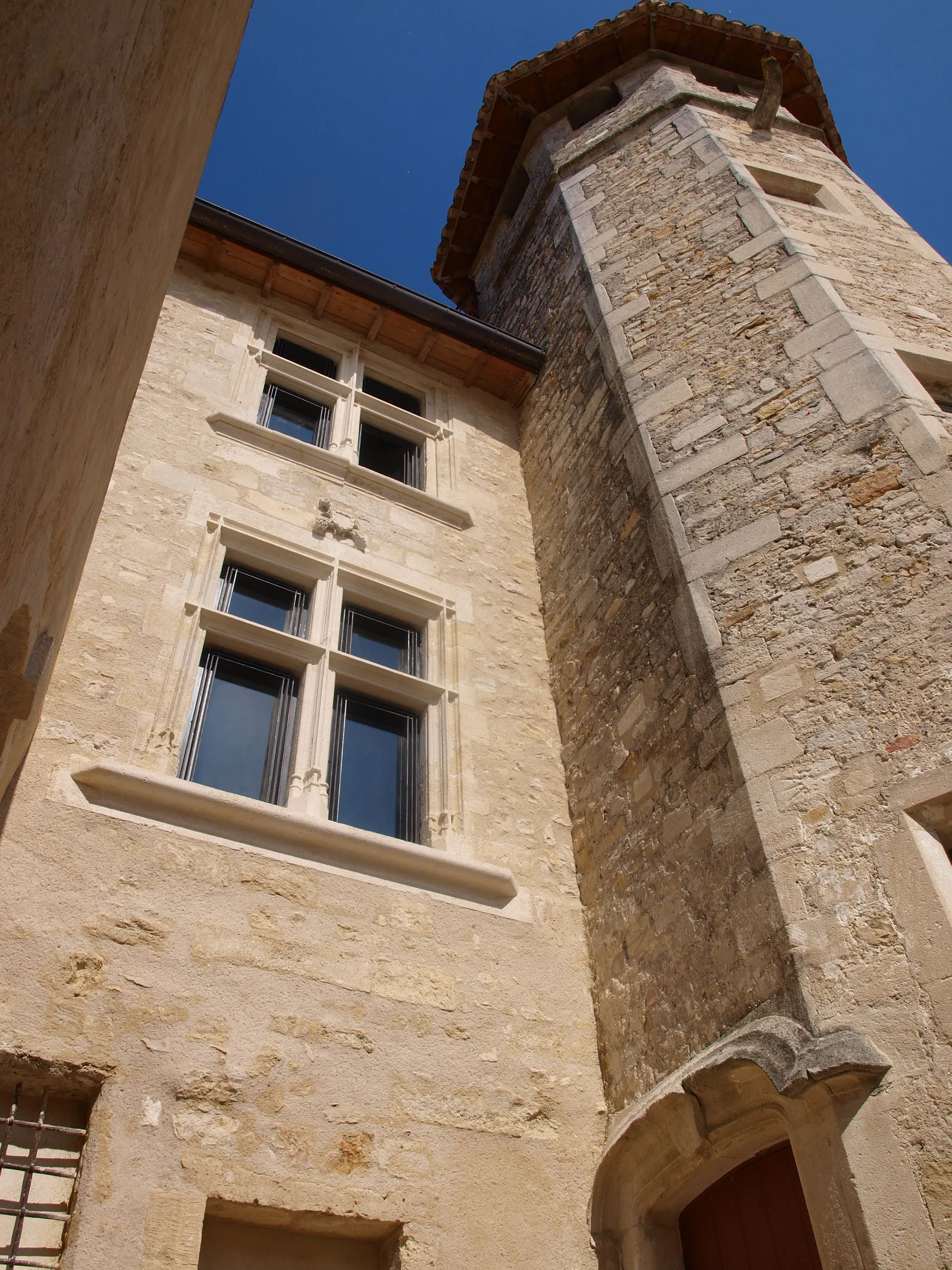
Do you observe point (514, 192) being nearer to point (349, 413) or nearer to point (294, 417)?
point (349, 413)

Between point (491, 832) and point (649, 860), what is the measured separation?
32.9 inches

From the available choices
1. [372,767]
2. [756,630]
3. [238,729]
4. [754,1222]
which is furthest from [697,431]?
[754,1222]

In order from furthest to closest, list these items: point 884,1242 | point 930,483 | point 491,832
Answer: point 491,832
point 930,483
point 884,1242

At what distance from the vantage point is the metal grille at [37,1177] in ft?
9.61

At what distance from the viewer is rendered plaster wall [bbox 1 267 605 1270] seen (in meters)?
3.27

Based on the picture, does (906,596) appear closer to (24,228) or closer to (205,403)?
(24,228)

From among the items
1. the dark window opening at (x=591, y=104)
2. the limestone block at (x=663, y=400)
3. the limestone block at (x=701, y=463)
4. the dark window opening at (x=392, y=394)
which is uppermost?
the dark window opening at (x=591, y=104)

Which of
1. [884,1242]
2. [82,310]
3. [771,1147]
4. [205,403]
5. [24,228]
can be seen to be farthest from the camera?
[205,403]

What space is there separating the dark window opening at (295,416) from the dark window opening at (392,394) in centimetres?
69

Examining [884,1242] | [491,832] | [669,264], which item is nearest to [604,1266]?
[884,1242]

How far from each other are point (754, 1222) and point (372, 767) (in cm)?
259

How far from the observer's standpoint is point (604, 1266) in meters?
3.60

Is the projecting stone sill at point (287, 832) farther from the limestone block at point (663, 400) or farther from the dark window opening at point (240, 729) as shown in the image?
Answer: the limestone block at point (663, 400)

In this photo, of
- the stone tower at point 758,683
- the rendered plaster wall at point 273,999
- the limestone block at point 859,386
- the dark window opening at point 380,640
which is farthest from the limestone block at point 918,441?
the dark window opening at point 380,640
